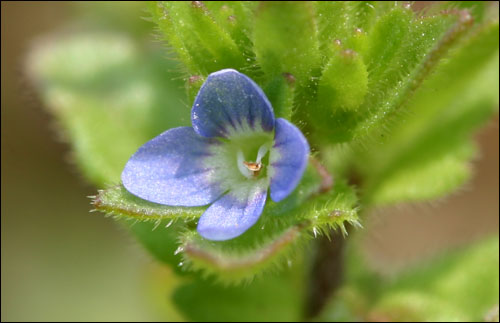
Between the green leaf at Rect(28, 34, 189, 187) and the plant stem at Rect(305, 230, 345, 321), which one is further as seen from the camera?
the green leaf at Rect(28, 34, 189, 187)

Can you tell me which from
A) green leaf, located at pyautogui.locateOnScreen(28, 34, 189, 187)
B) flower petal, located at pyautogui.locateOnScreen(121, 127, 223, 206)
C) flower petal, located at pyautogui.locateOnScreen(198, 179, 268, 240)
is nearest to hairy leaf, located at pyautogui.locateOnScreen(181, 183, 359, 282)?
flower petal, located at pyautogui.locateOnScreen(198, 179, 268, 240)

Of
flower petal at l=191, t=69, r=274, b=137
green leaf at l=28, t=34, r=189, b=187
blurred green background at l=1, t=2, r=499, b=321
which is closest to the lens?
flower petal at l=191, t=69, r=274, b=137

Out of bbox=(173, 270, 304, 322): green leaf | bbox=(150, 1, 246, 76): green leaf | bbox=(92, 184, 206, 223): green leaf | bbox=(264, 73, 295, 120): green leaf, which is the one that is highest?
bbox=(150, 1, 246, 76): green leaf

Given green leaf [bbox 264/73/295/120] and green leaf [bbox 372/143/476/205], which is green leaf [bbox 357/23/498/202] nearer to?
green leaf [bbox 372/143/476/205]

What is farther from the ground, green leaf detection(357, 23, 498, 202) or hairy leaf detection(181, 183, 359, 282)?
green leaf detection(357, 23, 498, 202)

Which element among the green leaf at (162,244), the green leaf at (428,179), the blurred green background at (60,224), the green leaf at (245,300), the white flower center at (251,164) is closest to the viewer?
the white flower center at (251,164)

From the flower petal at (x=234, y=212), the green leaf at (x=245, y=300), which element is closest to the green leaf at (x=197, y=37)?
the flower petal at (x=234, y=212)

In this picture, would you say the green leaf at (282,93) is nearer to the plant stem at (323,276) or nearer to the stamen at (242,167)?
the stamen at (242,167)
